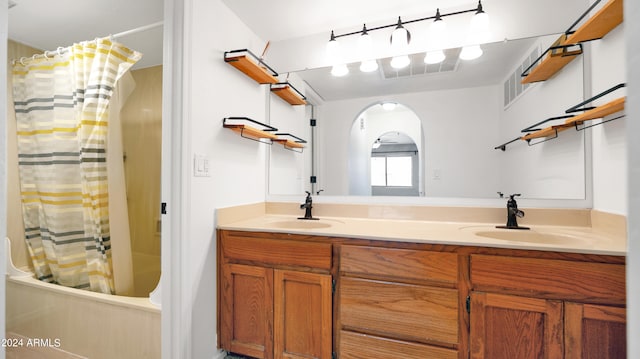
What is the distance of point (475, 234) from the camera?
4.43 ft

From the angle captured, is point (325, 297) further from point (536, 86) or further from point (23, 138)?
point (23, 138)

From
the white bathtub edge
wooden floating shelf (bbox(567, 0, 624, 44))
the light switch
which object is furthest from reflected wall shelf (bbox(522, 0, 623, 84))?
the white bathtub edge

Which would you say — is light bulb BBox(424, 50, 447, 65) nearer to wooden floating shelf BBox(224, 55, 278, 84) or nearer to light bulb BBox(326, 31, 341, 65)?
light bulb BBox(326, 31, 341, 65)

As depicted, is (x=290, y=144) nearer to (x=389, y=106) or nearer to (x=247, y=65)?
(x=247, y=65)

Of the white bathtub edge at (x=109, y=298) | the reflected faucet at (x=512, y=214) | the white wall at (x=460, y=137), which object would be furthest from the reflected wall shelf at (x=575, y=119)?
the white bathtub edge at (x=109, y=298)

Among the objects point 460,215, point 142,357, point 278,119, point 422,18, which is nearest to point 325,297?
point 460,215

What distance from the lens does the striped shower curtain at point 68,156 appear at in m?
1.75

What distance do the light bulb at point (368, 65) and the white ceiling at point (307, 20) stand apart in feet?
0.22

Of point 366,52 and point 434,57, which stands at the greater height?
point 366,52

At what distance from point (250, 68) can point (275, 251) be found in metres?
1.15

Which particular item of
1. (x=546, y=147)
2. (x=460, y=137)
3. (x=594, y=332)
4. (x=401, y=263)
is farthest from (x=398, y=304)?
(x=546, y=147)

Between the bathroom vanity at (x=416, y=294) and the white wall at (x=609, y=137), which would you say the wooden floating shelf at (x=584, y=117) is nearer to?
the white wall at (x=609, y=137)

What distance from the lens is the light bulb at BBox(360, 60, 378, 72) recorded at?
1.84 meters

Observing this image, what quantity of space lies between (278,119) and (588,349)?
6.65 feet
